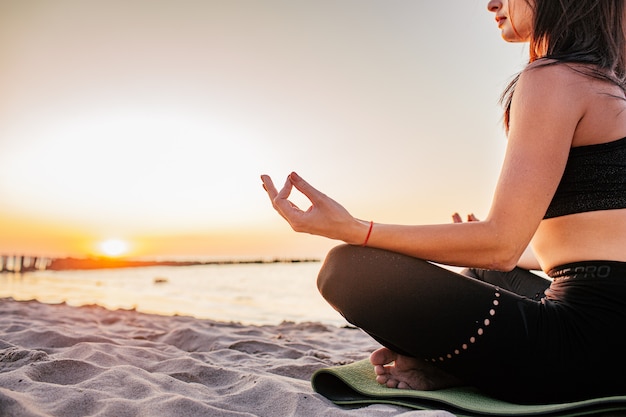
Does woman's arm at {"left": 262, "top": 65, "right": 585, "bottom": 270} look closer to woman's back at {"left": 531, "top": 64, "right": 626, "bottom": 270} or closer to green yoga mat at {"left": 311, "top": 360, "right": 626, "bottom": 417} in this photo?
woman's back at {"left": 531, "top": 64, "right": 626, "bottom": 270}

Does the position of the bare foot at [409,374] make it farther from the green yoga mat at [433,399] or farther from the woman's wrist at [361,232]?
the woman's wrist at [361,232]

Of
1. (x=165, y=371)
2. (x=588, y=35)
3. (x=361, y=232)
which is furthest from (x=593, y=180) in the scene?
(x=165, y=371)

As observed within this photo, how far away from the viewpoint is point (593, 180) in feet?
5.52

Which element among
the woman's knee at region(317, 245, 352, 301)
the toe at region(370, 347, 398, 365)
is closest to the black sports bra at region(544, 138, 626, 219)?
the woman's knee at region(317, 245, 352, 301)

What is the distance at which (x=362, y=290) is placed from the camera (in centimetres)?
178

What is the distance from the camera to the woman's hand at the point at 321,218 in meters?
1.72

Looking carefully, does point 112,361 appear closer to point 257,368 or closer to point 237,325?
point 257,368

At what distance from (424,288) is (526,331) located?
1.11 feet

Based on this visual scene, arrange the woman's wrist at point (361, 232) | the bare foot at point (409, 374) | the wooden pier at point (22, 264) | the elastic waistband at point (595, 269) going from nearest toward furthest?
the elastic waistband at point (595, 269), the woman's wrist at point (361, 232), the bare foot at point (409, 374), the wooden pier at point (22, 264)

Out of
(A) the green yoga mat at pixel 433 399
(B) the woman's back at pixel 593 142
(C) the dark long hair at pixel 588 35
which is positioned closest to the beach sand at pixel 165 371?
(A) the green yoga mat at pixel 433 399

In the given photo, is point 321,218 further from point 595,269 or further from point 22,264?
point 22,264

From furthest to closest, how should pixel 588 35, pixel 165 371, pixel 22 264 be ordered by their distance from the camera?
pixel 22 264 < pixel 165 371 < pixel 588 35

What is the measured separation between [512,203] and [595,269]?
322 millimetres

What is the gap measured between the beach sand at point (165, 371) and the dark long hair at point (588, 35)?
120 cm
